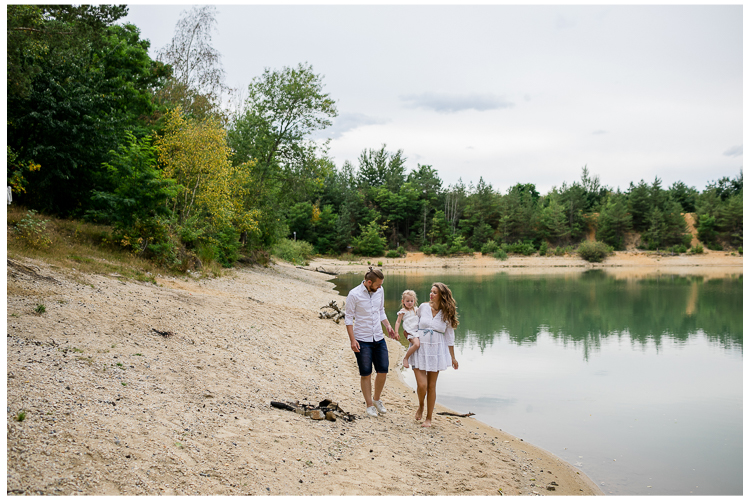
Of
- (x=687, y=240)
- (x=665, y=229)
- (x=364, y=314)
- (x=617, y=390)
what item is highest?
(x=665, y=229)

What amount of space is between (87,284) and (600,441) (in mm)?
9630

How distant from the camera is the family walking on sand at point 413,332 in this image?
592 cm

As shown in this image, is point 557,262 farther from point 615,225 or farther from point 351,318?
point 351,318

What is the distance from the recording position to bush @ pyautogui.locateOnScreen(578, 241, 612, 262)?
2354 inches

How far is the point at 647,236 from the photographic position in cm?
6506

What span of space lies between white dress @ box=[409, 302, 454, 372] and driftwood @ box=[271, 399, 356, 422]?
3.69 ft

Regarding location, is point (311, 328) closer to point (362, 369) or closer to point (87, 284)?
point (87, 284)

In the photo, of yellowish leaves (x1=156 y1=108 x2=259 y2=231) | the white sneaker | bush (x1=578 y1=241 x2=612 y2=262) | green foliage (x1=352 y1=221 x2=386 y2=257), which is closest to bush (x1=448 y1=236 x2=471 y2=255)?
green foliage (x1=352 y1=221 x2=386 y2=257)

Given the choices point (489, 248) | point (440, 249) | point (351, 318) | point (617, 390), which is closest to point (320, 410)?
point (351, 318)

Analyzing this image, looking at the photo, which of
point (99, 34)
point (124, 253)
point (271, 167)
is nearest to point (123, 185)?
point (124, 253)

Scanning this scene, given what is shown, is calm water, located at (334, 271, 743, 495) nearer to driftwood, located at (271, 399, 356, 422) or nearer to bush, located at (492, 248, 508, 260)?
driftwood, located at (271, 399, 356, 422)

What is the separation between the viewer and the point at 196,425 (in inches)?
190

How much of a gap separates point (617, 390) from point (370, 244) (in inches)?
2066

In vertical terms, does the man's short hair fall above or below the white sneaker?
above
